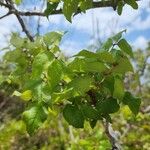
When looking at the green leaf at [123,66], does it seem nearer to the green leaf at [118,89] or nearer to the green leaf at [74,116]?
the green leaf at [118,89]

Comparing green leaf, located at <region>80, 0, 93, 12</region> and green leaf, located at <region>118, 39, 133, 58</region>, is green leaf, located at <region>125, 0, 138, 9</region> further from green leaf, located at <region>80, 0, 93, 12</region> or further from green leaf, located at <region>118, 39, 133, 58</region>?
green leaf, located at <region>118, 39, 133, 58</region>

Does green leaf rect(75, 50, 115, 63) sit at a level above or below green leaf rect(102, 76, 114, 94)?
above

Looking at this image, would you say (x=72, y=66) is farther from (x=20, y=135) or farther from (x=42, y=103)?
(x=20, y=135)

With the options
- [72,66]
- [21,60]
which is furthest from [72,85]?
[21,60]

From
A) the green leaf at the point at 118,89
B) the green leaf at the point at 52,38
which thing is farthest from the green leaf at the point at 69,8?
the green leaf at the point at 118,89

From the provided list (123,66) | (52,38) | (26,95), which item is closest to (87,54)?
(123,66)

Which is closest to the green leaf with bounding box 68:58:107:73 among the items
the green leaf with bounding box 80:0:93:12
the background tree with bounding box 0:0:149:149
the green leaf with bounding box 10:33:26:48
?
the background tree with bounding box 0:0:149:149
